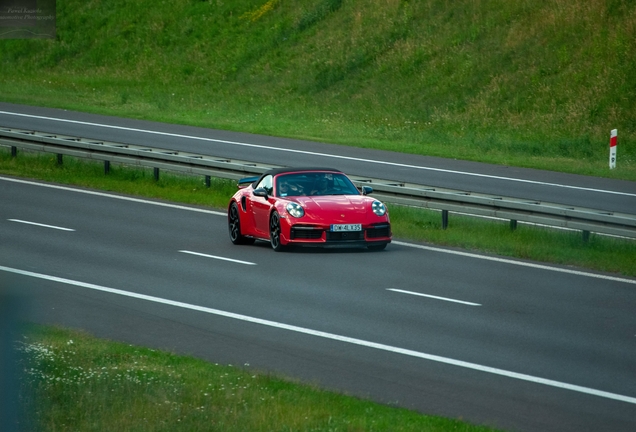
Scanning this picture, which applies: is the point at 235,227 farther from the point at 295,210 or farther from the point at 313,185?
the point at 295,210

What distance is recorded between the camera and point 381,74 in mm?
43594

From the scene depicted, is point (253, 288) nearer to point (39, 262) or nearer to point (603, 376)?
point (39, 262)

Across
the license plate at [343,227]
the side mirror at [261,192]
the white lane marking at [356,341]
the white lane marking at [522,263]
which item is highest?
the side mirror at [261,192]

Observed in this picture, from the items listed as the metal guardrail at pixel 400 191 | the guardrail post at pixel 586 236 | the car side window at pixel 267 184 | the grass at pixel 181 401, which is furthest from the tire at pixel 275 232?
the grass at pixel 181 401

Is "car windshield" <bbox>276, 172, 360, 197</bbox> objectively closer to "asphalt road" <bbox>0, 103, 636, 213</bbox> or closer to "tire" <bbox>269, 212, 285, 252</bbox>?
"tire" <bbox>269, 212, 285, 252</bbox>

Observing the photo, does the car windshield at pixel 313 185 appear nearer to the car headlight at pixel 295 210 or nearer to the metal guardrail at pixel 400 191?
the car headlight at pixel 295 210

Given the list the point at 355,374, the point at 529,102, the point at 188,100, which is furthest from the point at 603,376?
the point at 188,100

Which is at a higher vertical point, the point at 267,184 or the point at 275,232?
the point at 267,184

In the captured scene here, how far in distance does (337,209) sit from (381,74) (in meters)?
26.6

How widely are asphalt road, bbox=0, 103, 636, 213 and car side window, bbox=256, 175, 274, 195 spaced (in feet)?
24.0

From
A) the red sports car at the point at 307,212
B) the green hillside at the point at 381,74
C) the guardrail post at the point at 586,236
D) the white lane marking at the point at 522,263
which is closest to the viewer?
the white lane marking at the point at 522,263

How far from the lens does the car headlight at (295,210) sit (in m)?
17.6

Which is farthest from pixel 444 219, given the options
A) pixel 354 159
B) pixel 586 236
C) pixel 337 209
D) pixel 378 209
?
pixel 354 159

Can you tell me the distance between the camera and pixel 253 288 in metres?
14.5
